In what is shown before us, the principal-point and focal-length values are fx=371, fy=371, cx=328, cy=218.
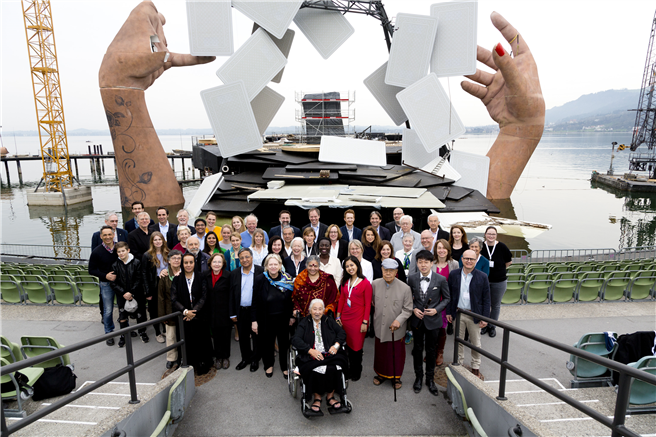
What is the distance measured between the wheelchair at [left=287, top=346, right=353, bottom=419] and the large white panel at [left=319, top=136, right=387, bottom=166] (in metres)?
9.91

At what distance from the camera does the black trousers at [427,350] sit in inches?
145

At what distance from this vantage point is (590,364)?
3580 millimetres

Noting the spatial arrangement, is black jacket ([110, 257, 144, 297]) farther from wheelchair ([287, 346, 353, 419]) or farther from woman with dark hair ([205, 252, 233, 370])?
wheelchair ([287, 346, 353, 419])

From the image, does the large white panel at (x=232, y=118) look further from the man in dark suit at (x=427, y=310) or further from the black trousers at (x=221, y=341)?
the man in dark suit at (x=427, y=310)

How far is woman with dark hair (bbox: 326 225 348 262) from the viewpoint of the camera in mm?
4910

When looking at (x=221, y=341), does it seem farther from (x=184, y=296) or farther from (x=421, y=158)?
(x=421, y=158)

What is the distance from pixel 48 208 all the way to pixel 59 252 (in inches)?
518

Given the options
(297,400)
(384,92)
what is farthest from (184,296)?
(384,92)

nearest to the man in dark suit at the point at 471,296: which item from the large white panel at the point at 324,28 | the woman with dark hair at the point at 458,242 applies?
the woman with dark hair at the point at 458,242

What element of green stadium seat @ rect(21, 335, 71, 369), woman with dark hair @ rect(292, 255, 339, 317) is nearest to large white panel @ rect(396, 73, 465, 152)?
woman with dark hair @ rect(292, 255, 339, 317)

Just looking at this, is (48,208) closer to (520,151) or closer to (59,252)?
(59,252)

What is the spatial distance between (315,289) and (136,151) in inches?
665

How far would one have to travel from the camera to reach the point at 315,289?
378cm

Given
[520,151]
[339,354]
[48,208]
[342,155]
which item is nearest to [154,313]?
[339,354]
